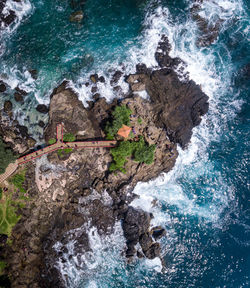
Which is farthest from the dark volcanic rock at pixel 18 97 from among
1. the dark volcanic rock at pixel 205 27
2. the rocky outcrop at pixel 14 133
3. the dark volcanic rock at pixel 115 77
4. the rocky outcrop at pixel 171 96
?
the dark volcanic rock at pixel 205 27

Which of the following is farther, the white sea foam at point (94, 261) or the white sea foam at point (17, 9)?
the white sea foam at point (94, 261)

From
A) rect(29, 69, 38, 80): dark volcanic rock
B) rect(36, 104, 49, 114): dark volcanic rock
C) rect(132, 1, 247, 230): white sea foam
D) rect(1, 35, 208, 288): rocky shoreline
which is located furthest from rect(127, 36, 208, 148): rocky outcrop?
rect(29, 69, 38, 80): dark volcanic rock

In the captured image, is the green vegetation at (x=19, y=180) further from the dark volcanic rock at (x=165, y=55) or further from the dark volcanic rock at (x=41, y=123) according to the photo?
the dark volcanic rock at (x=165, y=55)

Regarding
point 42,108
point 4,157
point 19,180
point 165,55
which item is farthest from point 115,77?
point 19,180

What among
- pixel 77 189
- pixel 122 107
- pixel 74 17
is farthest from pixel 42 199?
pixel 74 17

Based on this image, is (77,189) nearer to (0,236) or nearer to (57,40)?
(0,236)
